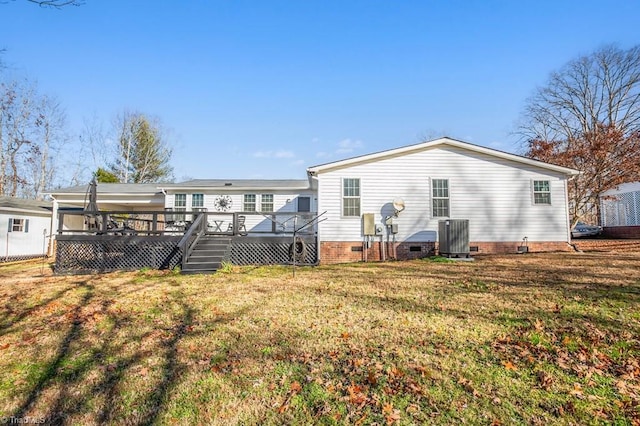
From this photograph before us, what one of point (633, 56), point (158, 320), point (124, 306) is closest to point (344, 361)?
point (158, 320)

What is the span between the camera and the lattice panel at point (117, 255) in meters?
10.0

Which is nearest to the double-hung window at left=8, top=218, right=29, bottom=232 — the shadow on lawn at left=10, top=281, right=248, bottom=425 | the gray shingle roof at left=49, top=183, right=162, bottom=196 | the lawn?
the gray shingle roof at left=49, top=183, right=162, bottom=196

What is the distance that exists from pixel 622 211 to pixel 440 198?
55.9 ft

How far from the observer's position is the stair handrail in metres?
9.07

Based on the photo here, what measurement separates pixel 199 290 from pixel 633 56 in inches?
1307

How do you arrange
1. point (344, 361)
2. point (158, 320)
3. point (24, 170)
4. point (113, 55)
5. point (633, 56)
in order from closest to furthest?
point (344, 361) < point (158, 320) < point (113, 55) < point (633, 56) < point (24, 170)

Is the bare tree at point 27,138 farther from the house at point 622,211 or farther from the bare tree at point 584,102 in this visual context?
the house at point 622,211

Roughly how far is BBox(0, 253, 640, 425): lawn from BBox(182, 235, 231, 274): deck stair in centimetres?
211

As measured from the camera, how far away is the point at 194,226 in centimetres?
996

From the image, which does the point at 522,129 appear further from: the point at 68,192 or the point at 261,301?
the point at 68,192

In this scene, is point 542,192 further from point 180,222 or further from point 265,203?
point 180,222

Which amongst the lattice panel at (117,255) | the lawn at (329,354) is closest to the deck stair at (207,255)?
the lattice panel at (117,255)

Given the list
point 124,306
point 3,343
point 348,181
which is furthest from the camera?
point 348,181

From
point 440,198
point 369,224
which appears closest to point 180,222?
point 369,224
